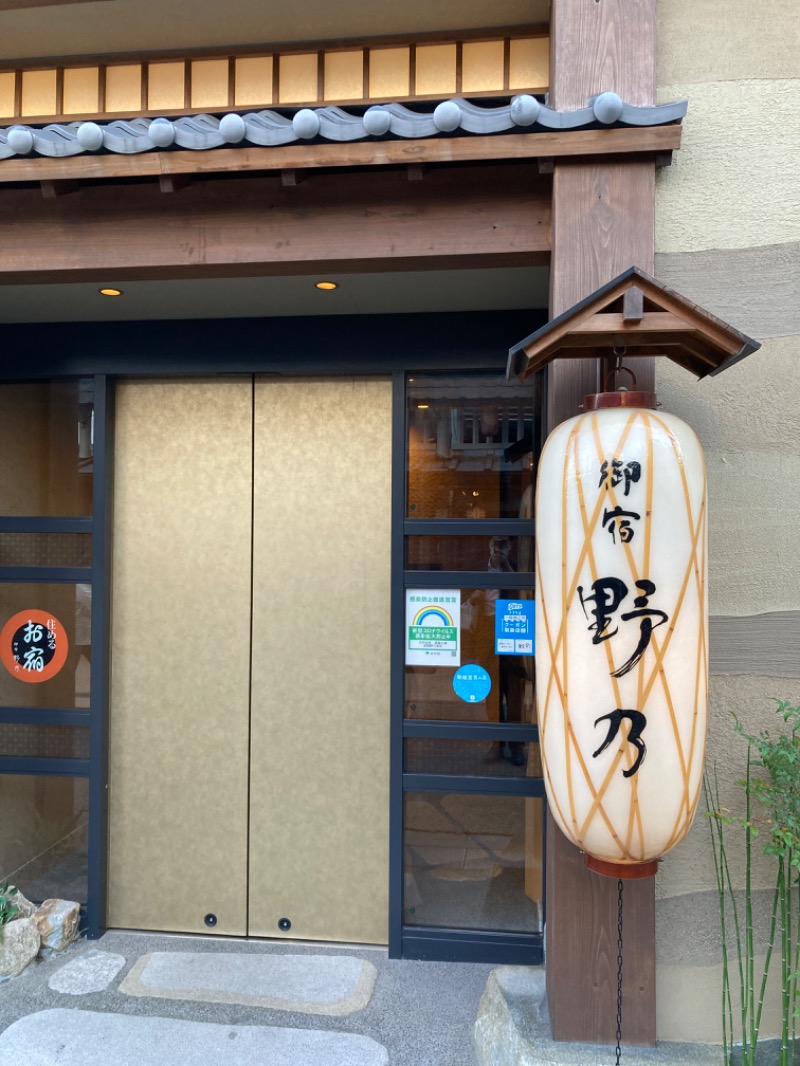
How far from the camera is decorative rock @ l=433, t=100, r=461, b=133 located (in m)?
2.96

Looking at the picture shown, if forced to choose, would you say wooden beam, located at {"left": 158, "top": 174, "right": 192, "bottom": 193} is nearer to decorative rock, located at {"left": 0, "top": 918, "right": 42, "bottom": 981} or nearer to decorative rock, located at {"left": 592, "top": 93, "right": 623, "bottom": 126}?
decorative rock, located at {"left": 592, "top": 93, "right": 623, "bottom": 126}

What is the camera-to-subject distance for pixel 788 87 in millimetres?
3232

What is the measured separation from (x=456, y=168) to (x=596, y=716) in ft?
7.46

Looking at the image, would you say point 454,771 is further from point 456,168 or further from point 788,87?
point 788,87

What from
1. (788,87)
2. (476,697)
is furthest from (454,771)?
(788,87)

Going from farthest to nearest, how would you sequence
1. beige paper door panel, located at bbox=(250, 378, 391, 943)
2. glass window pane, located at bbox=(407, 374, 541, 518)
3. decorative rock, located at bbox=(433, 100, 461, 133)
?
beige paper door panel, located at bbox=(250, 378, 391, 943) < glass window pane, located at bbox=(407, 374, 541, 518) < decorative rock, located at bbox=(433, 100, 461, 133)

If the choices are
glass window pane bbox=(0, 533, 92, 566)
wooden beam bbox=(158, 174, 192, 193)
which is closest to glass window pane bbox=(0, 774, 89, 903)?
glass window pane bbox=(0, 533, 92, 566)

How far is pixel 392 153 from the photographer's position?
311cm

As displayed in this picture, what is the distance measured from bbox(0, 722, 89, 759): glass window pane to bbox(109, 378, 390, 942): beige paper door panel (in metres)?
0.22

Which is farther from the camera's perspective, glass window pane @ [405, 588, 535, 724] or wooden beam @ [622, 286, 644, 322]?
glass window pane @ [405, 588, 535, 724]

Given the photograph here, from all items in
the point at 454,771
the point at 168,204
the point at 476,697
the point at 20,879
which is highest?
the point at 168,204

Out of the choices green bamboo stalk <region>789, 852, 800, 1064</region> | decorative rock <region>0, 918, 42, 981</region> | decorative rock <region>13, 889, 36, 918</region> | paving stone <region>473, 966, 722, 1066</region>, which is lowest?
decorative rock <region>0, 918, 42, 981</region>

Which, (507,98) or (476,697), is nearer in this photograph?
(507,98)

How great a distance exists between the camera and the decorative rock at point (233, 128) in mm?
3061
